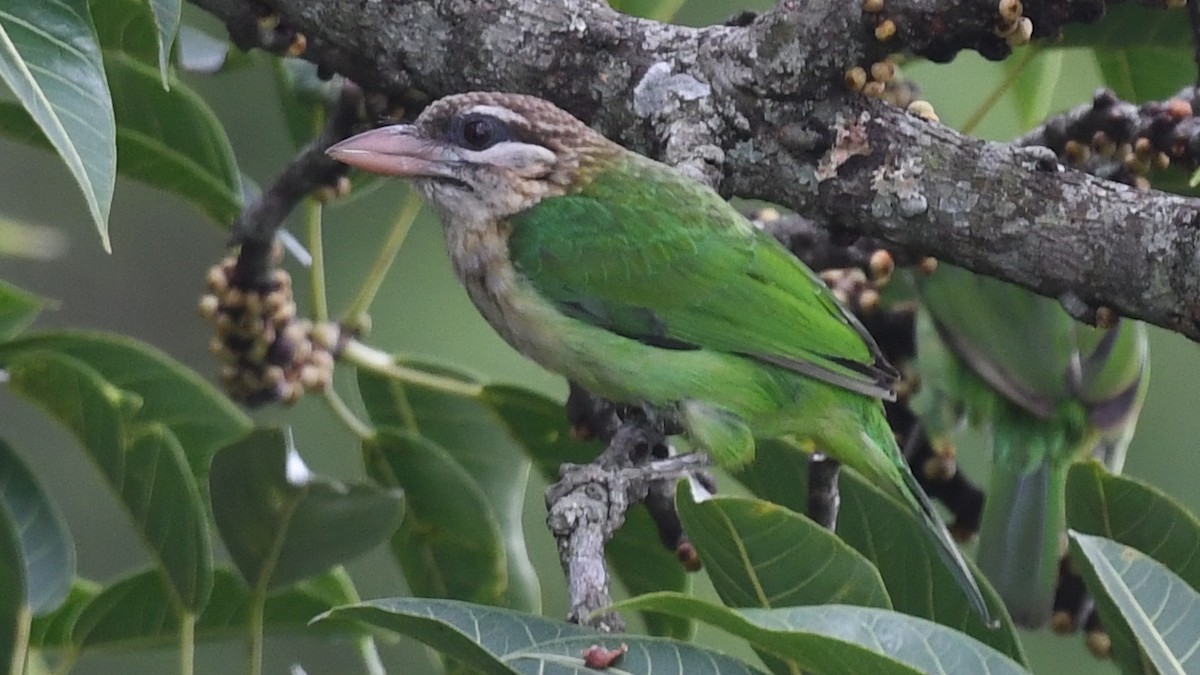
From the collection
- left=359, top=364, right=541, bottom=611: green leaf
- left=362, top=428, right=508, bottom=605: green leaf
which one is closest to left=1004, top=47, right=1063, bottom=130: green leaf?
left=359, top=364, right=541, bottom=611: green leaf

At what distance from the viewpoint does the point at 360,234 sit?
8.62 metres

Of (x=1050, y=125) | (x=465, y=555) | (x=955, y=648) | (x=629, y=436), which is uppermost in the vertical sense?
(x=1050, y=125)

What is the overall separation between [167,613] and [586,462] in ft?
2.57

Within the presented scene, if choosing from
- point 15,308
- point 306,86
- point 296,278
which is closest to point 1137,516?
point 306,86

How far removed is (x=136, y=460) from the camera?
242 centimetres

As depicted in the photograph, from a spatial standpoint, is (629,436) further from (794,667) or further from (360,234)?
(360,234)

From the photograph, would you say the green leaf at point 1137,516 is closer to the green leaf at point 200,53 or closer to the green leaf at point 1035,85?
the green leaf at point 1035,85

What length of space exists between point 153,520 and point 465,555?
24.0 inches

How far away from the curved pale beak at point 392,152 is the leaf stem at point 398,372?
0.43 meters

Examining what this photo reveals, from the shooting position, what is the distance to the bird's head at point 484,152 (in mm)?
2430

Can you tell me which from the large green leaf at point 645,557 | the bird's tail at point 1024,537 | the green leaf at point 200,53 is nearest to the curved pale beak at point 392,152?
the green leaf at point 200,53

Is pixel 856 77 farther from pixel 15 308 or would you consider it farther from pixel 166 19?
pixel 15 308

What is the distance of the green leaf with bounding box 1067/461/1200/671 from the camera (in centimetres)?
205

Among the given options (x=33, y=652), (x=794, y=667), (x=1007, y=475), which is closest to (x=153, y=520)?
(x=33, y=652)
